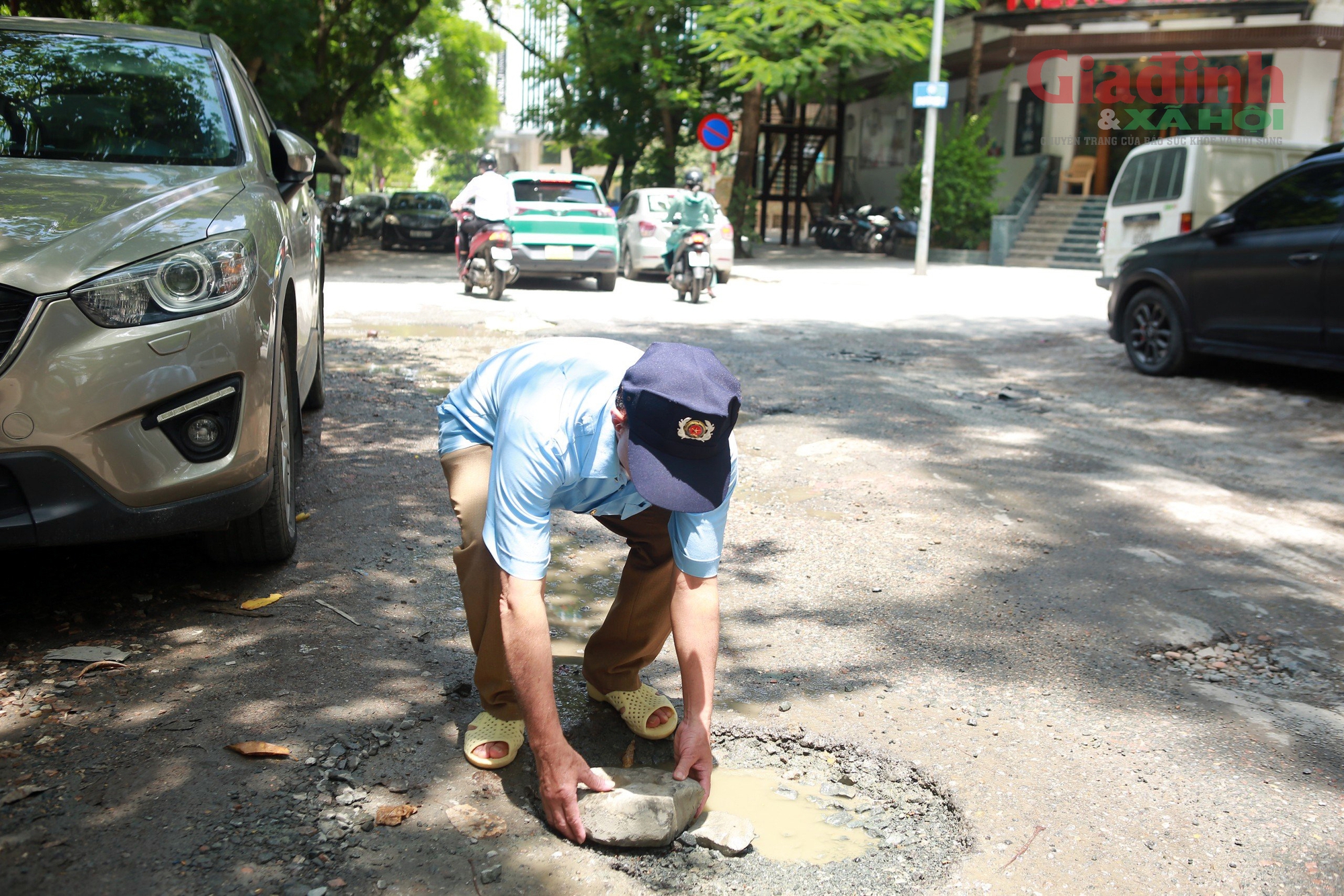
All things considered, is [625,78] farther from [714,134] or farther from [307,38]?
[307,38]

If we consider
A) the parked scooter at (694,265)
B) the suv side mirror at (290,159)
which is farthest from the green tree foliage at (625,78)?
the suv side mirror at (290,159)

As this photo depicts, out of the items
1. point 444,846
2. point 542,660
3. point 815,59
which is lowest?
point 444,846

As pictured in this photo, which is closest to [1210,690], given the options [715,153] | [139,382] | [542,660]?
[542,660]

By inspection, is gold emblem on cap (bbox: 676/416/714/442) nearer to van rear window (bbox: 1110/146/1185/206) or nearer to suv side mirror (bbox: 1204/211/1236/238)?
suv side mirror (bbox: 1204/211/1236/238)

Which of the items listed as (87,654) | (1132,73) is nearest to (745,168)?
(1132,73)

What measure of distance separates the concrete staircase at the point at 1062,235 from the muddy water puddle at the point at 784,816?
65.6 feet

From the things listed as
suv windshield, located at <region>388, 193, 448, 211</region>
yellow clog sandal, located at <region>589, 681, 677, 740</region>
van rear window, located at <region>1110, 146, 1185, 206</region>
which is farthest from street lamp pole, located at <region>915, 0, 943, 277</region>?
yellow clog sandal, located at <region>589, 681, 677, 740</region>

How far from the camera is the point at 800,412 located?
268 inches

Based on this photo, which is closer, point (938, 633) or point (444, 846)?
point (444, 846)

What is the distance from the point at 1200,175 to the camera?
13.0 metres

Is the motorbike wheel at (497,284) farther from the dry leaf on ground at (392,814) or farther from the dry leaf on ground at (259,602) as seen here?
the dry leaf on ground at (392,814)

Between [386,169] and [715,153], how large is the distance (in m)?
62.7

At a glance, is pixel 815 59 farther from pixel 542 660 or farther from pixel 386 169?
pixel 386 169

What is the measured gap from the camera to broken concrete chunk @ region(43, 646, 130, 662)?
3.08 m
